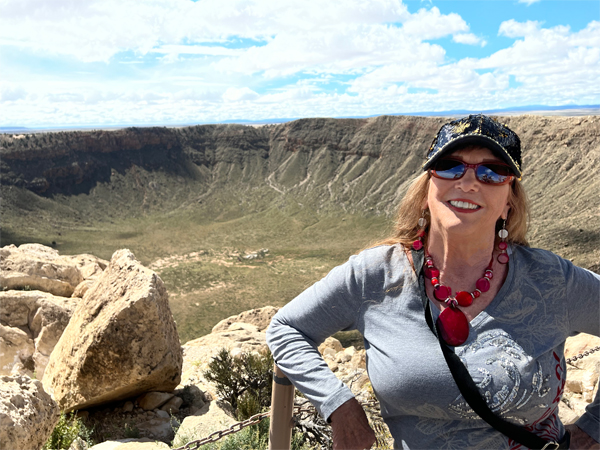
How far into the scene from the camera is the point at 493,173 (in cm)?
225

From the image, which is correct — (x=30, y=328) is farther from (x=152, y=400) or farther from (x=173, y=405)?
(x=173, y=405)

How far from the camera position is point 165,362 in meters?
7.18

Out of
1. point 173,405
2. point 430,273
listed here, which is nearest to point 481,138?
point 430,273

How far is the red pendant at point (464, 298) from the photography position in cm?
214

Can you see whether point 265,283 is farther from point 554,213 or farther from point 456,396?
point 456,396

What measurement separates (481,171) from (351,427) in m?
1.41

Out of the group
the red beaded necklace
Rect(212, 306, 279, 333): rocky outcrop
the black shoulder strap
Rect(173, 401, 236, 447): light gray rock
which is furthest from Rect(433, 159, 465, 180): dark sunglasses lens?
Rect(212, 306, 279, 333): rocky outcrop

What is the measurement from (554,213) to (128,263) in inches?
1711

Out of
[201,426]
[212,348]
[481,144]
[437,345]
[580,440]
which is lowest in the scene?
[212,348]

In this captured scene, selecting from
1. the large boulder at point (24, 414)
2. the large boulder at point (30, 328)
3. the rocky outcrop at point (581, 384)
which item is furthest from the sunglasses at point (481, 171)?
the large boulder at point (30, 328)

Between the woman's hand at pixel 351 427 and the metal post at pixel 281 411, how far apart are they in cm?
29

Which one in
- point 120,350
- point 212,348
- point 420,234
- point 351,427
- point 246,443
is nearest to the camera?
point 351,427

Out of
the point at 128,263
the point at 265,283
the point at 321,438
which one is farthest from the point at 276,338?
the point at 265,283

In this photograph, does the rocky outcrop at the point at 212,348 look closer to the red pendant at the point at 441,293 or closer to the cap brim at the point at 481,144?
the red pendant at the point at 441,293
